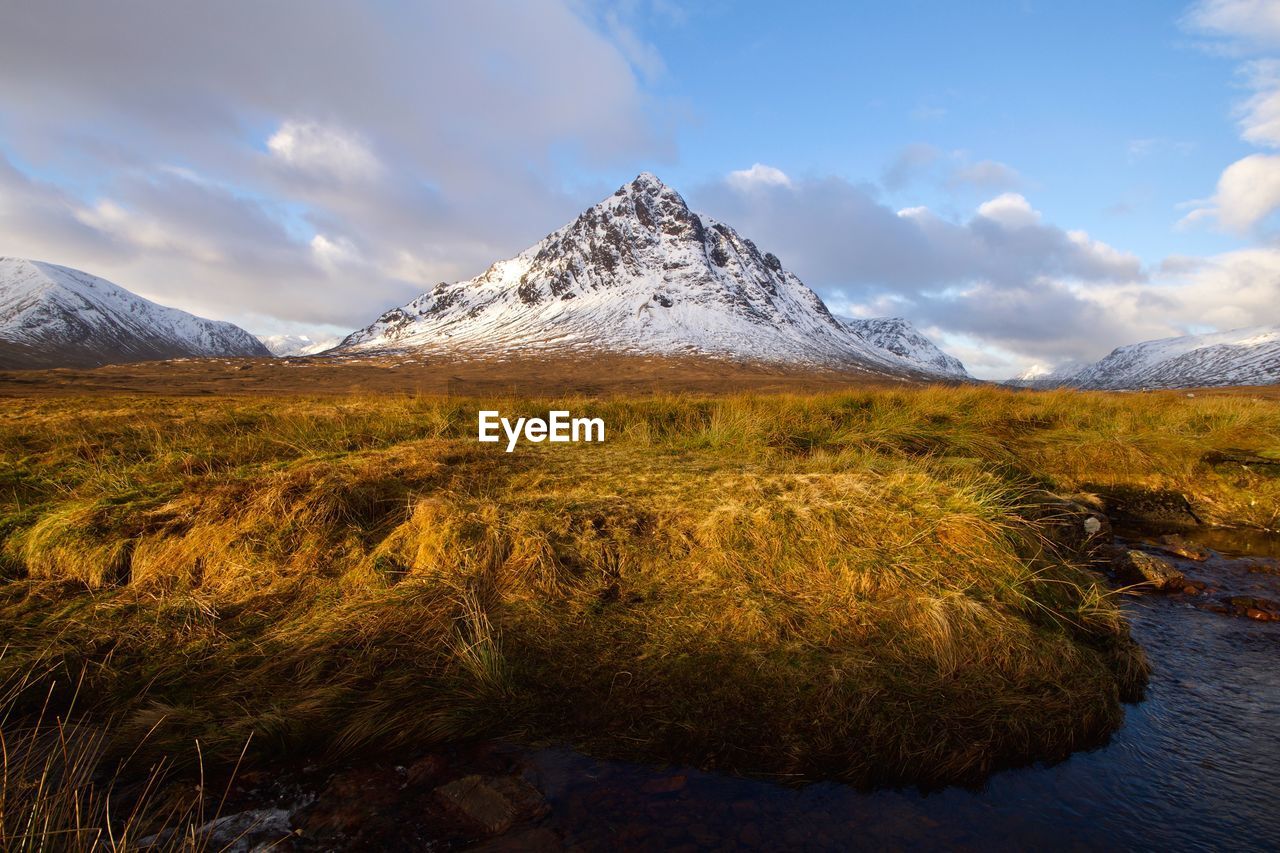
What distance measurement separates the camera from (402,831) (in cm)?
278

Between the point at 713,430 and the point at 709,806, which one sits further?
the point at 713,430

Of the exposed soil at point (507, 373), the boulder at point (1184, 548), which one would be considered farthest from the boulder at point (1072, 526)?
the exposed soil at point (507, 373)

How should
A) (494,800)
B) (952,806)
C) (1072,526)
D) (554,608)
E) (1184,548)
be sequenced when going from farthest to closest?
(1184,548)
(1072,526)
(554,608)
(952,806)
(494,800)

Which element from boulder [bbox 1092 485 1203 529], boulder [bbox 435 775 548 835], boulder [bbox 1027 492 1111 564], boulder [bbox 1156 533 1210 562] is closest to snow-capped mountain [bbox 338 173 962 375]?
boulder [bbox 1092 485 1203 529]

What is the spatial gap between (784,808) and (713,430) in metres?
6.46

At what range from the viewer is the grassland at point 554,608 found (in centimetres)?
348

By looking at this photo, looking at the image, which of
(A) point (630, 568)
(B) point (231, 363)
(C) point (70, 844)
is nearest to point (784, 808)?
(A) point (630, 568)

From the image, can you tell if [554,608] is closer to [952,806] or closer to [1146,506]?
[952,806]

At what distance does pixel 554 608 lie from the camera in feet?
14.8

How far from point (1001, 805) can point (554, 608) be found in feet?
10.4

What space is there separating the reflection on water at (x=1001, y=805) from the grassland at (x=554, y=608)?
0.16 meters

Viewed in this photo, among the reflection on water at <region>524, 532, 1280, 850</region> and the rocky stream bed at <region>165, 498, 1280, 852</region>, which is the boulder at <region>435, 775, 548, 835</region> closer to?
the rocky stream bed at <region>165, 498, 1280, 852</region>

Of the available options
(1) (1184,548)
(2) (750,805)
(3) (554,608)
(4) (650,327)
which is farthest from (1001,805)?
(4) (650,327)

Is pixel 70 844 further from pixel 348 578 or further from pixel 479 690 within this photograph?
pixel 348 578
